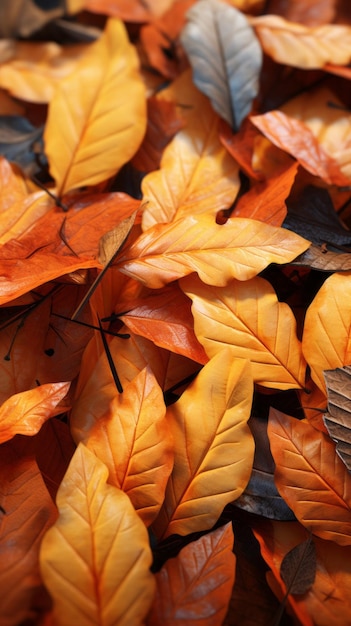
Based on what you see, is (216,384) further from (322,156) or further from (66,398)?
(322,156)

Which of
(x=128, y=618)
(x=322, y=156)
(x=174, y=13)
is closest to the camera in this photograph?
(x=128, y=618)

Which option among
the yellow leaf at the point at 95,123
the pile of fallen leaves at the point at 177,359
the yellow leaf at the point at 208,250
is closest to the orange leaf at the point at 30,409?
the pile of fallen leaves at the point at 177,359

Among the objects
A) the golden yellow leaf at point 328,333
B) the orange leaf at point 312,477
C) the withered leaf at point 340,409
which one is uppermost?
the golden yellow leaf at point 328,333

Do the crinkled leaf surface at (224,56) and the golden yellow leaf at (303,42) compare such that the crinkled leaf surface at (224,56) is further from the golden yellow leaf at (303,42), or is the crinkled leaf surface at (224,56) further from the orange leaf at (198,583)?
the orange leaf at (198,583)

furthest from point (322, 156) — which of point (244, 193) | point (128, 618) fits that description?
point (128, 618)

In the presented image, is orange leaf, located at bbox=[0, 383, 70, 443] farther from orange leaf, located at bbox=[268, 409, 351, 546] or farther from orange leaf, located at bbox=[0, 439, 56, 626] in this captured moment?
orange leaf, located at bbox=[268, 409, 351, 546]

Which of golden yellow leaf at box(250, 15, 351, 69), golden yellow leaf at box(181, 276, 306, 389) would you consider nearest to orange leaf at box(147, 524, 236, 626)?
golden yellow leaf at box(181, 276, 306, 389)

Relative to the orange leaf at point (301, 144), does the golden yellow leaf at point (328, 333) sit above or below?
below
